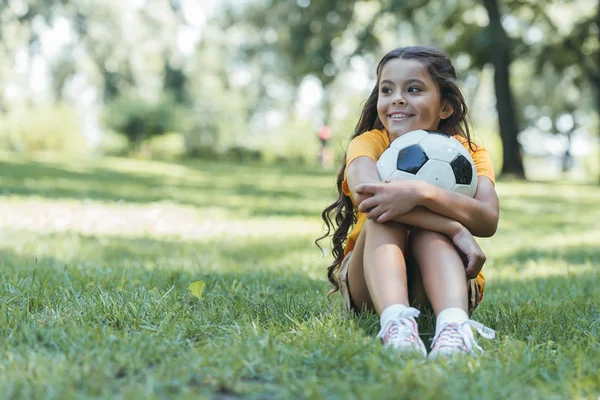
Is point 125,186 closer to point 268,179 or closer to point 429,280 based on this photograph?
point 268,179

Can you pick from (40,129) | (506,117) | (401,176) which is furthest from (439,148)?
(40,129)

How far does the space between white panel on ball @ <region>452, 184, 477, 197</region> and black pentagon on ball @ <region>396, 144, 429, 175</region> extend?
0.55 ft

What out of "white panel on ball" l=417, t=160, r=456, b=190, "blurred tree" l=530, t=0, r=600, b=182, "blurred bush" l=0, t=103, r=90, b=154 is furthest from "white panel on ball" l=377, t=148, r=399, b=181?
"blurred bush" l=0, t=103, r=90, b=154

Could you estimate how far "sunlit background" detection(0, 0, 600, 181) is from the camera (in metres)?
19.0

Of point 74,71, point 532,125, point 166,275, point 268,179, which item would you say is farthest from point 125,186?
point 532,125

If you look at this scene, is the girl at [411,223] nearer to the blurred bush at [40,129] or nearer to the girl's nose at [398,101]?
the girl's nose at [398,101]

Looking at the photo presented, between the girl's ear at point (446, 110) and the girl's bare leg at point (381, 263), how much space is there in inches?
26.3

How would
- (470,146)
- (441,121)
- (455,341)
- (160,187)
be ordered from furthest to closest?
(160,187), (441,121), (470,146), (455,341)

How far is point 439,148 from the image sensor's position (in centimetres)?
265

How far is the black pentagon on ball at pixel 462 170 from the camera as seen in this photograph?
265cm

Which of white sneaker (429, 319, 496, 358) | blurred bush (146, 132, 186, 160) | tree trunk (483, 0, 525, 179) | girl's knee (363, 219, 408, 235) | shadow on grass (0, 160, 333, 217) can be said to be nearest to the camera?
white sneaker (429, 319, 496, 358)

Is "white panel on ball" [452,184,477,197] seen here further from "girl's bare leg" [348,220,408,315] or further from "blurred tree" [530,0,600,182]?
"blurred tree" [530,0,600,182]

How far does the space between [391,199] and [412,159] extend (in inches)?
9.8

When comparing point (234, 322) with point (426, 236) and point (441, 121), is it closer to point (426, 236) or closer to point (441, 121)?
point (426, 236)
